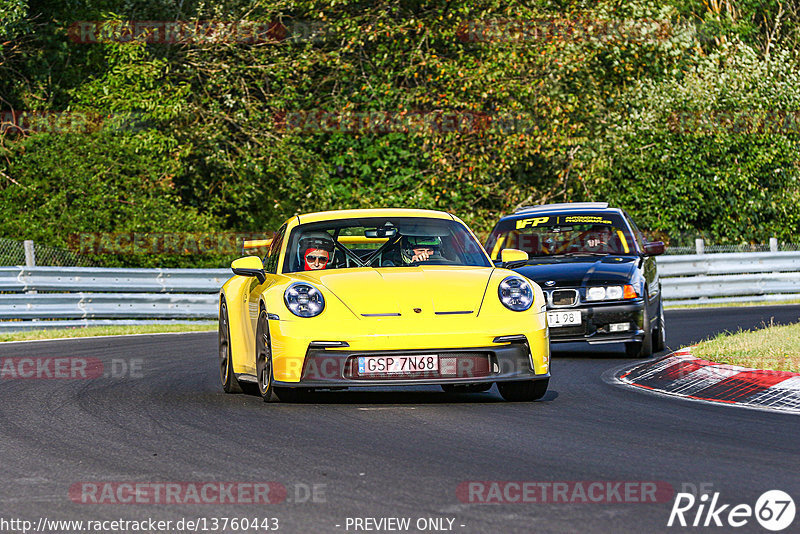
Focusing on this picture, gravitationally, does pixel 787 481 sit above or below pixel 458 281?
below

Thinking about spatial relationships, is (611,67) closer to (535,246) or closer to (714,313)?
(714,313)

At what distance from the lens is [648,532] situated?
200 inches

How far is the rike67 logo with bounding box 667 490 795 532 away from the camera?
17.1 ft

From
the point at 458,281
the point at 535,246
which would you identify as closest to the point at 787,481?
the point at 458,281

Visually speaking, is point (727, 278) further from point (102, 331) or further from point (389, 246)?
point (389, 246)

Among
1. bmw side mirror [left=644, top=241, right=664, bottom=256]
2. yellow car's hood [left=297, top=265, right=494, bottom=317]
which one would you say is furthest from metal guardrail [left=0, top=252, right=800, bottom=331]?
yellow car's hood [left=297, top=265, right=494, bottom=317]

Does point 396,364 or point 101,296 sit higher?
point 396,364

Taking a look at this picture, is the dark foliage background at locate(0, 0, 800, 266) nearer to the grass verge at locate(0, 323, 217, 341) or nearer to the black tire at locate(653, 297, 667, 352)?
the grass verge at locate(0, 323, 217, 341)

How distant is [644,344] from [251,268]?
4.95 metres

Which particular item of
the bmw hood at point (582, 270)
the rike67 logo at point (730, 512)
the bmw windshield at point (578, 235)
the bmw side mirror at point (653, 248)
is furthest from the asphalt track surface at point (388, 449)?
the bmw windshield at point (578, 235)

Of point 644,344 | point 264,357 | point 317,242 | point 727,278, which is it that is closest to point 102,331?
point 644,344

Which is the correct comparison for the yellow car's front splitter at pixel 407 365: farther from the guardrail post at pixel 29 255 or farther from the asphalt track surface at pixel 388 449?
the guardrail post at pixel 29 255

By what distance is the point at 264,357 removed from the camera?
9.50 m

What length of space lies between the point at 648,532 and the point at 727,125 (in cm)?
2773
